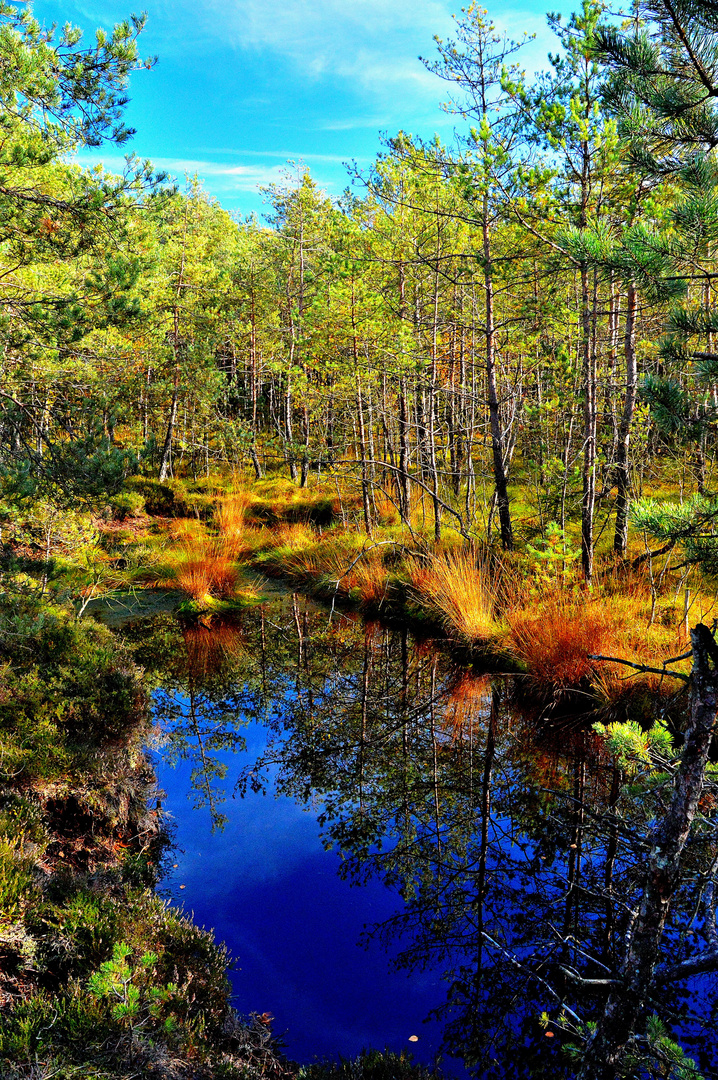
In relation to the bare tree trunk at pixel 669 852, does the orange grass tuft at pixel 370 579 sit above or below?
below

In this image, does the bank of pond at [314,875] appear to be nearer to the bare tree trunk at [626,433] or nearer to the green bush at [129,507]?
the bare tree trunk at [626,433]

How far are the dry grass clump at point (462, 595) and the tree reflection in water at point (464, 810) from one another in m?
0.59

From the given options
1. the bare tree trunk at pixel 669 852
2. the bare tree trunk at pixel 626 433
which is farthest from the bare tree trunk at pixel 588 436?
the bare tree trunk at pixel 669 852

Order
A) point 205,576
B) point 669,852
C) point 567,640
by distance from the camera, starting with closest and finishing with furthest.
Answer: point 669,852 < point 567,640 < point 205,576

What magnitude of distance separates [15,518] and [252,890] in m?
5.18

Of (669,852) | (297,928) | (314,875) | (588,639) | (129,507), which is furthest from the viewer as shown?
(129,507)

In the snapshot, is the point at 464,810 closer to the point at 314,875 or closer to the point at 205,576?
the point at 314,875

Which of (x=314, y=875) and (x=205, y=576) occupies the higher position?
(x=205, y=576)

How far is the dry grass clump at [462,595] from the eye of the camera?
822 cm

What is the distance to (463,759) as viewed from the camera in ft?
19.8

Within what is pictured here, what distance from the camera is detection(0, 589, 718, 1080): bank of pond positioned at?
9.89 feet

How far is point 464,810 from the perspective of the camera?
5.20 m

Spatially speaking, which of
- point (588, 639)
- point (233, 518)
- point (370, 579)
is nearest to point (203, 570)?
point (370, 579)

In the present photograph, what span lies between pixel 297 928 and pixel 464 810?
5.55 ft
